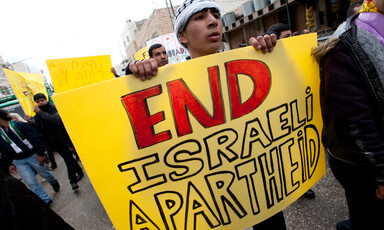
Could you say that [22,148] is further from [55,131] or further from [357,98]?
[357,98]

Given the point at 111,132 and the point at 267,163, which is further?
the point at 267,163

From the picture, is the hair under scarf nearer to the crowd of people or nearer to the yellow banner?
the crowd of people

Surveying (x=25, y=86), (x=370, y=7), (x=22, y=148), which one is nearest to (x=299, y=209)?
(x=370, y=7)

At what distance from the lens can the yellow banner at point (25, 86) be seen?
2.96 meters

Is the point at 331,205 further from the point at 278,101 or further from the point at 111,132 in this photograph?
the point at 111,132

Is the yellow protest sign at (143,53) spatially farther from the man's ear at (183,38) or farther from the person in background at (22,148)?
the man's ear at (183,38)

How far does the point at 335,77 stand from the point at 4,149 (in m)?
3.90

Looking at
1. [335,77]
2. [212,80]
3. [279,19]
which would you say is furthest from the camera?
[279,19]

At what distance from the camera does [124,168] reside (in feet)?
2.91

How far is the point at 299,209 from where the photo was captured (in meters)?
1.75

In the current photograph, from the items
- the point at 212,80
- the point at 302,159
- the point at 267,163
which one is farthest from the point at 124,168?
the point at 302,159

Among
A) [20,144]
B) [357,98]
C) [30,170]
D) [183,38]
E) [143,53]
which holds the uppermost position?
[143,53]

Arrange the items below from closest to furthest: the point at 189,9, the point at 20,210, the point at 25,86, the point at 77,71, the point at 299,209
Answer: the point at 20,210
the point at 189,9
the point at 299,209
the point at 77,71
the point at 25,86

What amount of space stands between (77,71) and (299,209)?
327 cm
